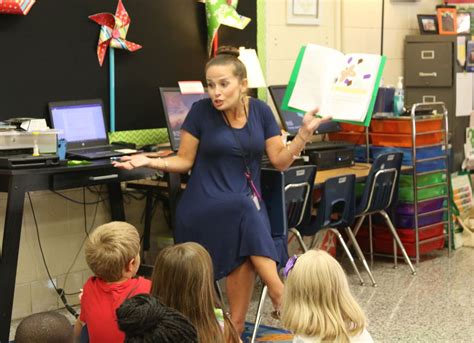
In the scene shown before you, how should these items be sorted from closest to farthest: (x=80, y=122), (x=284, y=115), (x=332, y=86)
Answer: (x=332, y=86) → (x=80, y=122) → (x=284, y=115)

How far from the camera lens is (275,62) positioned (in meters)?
5.86

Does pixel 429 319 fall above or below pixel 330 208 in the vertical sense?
below

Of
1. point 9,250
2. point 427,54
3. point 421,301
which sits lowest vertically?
point 421,301

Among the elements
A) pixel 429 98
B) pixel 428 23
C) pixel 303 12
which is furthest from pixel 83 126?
pixel 428 23

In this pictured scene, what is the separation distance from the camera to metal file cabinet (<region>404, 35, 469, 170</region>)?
665 cm

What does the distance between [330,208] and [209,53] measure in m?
1.29

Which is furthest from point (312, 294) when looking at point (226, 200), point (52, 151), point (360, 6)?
point (360, 6)

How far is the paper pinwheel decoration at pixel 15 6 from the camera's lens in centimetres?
422

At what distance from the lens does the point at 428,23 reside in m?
6.86

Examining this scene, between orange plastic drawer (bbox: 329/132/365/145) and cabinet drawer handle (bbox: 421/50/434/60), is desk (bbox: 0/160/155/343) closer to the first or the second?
orange plastic drawer (bbox: 329/132/365/145)

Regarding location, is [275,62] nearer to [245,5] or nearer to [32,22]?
[245,5]

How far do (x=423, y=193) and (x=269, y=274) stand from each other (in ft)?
8.07

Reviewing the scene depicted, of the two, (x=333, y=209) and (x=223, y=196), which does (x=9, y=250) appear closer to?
(x=223, y=196)

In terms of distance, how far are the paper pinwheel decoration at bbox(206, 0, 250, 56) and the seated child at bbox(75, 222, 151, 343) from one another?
2.67m
